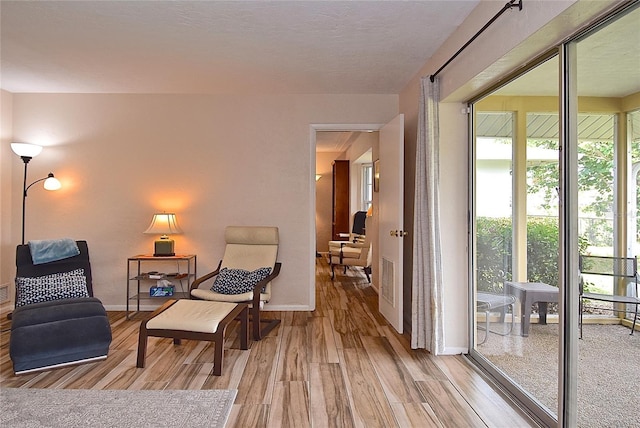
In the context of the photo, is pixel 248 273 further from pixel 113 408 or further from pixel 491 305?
pixel 491 305

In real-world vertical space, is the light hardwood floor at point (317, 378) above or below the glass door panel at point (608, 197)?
below

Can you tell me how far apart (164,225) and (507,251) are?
3345mm

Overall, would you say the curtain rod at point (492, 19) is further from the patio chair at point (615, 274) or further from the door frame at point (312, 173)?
the door frame at point (312, 173)

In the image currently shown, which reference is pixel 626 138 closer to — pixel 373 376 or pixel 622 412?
pixel 622 412

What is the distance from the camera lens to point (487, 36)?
2.44 metres

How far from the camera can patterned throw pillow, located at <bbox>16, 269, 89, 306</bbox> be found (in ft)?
11.0

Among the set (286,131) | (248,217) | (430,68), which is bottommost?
(248,217)

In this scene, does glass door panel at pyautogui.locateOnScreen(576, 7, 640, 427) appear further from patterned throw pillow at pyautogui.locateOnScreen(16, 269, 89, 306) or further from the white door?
patterned throw pillow at pyautogui.locateOnScreen(16, 269, 89, 306)

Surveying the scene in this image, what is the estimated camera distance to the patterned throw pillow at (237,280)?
383 centimetres

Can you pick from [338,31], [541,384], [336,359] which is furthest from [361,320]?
[338,31]

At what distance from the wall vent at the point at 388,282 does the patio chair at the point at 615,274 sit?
2030 mm

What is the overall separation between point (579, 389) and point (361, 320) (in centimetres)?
245

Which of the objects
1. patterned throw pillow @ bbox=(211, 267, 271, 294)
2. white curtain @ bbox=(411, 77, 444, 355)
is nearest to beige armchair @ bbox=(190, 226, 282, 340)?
patterned throw pillow @ bbox=(211, 267, 271, 294)

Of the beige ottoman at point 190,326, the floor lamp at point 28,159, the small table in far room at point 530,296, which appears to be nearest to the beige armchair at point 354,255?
the beige ottoman at point 190,326
